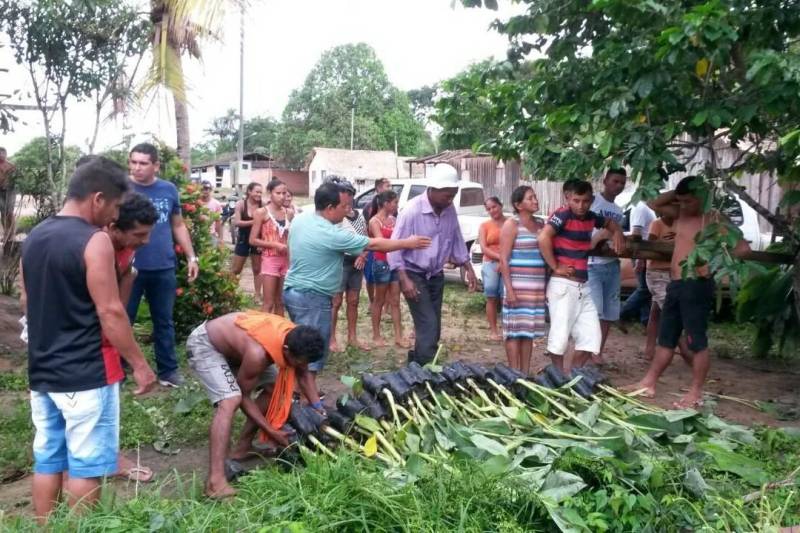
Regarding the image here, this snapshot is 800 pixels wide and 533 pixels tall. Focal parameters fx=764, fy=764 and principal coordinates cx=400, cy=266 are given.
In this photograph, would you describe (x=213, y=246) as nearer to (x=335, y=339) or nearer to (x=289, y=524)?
(x=335, y=339)

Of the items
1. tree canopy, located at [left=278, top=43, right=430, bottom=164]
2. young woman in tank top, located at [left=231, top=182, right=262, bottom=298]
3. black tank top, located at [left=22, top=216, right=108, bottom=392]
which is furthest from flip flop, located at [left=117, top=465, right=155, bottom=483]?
tree canopy, located at [left=278, top=43, right=430, bottom=164]

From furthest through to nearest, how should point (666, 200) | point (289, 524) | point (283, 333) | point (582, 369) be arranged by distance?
1. point (666, 200)
2. point (582, 369)
3. point (283, 333)
4. point (289, 524)

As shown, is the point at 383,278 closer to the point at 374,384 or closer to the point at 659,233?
the point at 659,233

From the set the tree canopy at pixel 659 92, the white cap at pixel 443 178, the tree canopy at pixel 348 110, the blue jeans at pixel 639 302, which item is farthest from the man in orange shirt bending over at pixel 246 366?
the tree canopy at pixel 348 110

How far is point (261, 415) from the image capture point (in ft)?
14.5

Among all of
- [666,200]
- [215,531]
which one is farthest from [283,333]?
[666,200]

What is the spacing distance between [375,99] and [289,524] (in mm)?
51456

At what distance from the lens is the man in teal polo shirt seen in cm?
537

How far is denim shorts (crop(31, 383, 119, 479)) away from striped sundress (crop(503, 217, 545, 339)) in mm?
3580

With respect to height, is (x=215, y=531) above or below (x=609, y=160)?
below

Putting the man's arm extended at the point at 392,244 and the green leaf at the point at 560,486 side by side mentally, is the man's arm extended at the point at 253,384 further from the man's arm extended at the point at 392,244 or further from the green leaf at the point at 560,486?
the green leaf at the point at 560,486

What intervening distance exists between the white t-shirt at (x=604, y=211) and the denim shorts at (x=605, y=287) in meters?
0.04

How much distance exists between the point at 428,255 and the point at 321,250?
1.12 metres

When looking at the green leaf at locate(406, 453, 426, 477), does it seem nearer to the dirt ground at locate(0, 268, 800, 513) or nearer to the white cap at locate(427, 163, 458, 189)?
the dirt ground at locate(0, 268, 800, 513)
